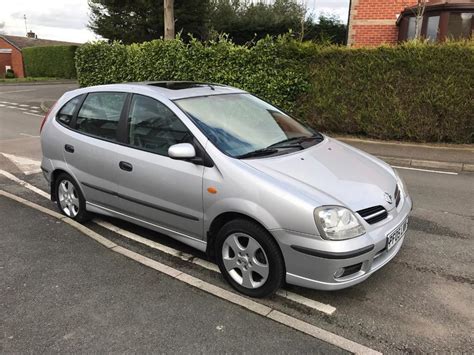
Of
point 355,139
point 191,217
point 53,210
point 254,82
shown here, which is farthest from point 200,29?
point 191,217

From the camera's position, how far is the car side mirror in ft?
11.6

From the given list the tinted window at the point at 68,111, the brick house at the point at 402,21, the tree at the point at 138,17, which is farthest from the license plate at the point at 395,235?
the tree at the point at 138,17

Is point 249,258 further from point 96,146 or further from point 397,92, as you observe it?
point 397,92

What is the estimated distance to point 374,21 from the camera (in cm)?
1623

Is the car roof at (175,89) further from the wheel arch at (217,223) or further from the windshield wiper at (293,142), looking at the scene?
the wheel arch at (217,223)

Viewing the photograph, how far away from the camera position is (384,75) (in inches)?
407

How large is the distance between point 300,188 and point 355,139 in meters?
8.21

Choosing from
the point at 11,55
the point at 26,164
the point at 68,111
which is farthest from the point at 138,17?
the point at 11,55

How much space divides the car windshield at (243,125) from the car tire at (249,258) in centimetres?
62

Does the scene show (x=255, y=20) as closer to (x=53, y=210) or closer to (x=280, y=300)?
(x=53, y=210)

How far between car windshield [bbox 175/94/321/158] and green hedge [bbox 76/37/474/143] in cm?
657

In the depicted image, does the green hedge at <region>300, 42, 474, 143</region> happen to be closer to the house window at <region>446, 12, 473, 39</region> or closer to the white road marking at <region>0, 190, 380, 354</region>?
the house window at <region>446, 12, 473, 39</region>

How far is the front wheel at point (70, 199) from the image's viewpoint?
486 centimetres

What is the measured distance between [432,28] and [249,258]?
14319 mm
